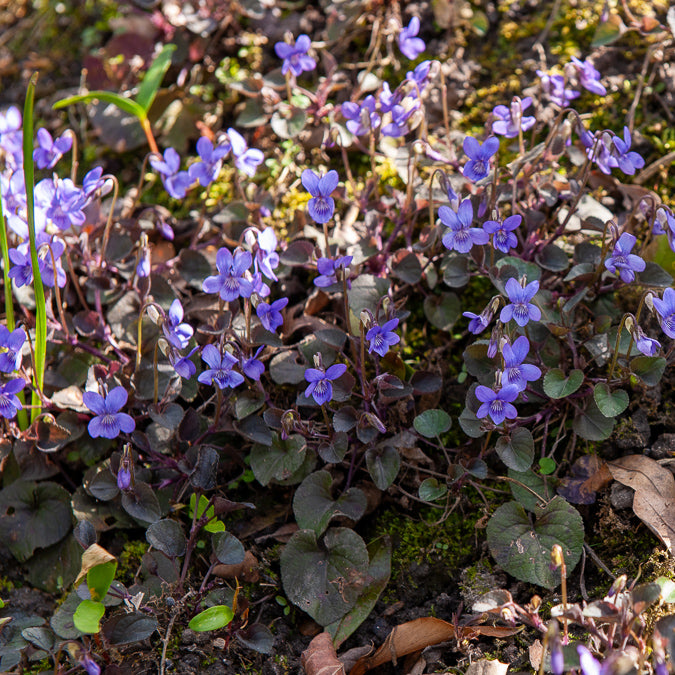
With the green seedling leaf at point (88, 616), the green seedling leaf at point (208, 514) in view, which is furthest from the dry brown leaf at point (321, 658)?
the green seedling leaf at point (88, 616)

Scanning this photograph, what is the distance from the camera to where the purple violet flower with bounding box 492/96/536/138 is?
2.16m

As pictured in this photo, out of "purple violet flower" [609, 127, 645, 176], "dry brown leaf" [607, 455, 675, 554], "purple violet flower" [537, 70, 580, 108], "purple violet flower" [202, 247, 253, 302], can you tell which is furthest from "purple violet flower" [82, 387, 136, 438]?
"purple violet flower" [537, 70, 580, 108]

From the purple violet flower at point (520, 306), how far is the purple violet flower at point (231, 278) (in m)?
0.69

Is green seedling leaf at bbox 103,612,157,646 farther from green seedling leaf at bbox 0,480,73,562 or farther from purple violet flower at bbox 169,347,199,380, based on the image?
purple violet flower at bbox 169,347,199,380

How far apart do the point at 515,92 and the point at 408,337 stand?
115cm

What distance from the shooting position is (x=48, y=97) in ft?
11.2

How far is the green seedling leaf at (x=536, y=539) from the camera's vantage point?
1.80 metres

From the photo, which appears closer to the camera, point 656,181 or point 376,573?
point 376,573

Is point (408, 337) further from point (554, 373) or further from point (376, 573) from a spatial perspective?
point (376, 573)

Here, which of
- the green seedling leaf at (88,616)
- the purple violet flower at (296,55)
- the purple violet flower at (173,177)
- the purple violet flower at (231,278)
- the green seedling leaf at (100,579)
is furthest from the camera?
the purple violet flower at (296,55)

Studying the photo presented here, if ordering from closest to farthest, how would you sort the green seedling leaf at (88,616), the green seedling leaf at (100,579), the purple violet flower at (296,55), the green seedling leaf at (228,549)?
the green seedling leaf at (88,616), the green seedling leaf at (100,579), the green seedling leaf at (228,549), the purple violet flower at (296,55)

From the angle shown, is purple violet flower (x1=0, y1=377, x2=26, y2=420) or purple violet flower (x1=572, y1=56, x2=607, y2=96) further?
purple violet flower (x1=572, y1=56, x2=607, y2=96)

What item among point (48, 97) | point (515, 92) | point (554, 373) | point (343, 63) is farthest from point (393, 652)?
point (48, 97)

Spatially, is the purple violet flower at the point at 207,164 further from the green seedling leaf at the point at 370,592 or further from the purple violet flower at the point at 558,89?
the green seedling leaf at the point at 370,592
